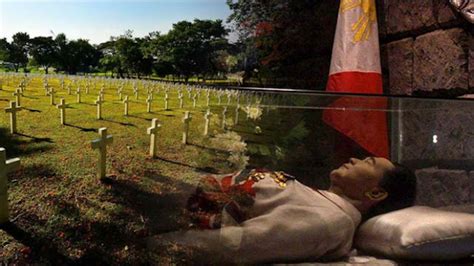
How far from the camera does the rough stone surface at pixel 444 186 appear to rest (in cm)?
130

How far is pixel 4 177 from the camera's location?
123 cm

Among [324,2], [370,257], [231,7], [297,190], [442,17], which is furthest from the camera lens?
[442,17]

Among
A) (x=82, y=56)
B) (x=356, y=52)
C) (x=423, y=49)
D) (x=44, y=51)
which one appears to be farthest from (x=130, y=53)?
(x=423, y=49)

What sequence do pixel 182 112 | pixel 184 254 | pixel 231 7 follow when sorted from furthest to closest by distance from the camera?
pixel 231 7
pixel 182 112
pixel 184 254

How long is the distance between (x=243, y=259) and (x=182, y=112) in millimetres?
627

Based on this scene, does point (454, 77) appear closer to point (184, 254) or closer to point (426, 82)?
point (426, 82)

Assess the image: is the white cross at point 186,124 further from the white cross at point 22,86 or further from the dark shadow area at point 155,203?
the white cross at point 22,86

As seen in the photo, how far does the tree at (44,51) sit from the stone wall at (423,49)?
171cm

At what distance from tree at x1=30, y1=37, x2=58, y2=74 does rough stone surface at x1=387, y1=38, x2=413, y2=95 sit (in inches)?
68.9

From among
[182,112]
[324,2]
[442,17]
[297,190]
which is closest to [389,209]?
[297,190]

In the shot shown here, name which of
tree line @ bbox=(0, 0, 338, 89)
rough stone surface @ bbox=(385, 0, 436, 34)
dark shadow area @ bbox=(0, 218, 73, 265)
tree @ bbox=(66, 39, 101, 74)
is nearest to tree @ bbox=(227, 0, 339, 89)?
tree line @ bbox=(0, 0, 338, 89)

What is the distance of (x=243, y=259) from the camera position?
1206 mm

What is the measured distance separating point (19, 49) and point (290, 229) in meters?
1.15

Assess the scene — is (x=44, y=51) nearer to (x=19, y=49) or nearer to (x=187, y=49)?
(x=19, y=49)
